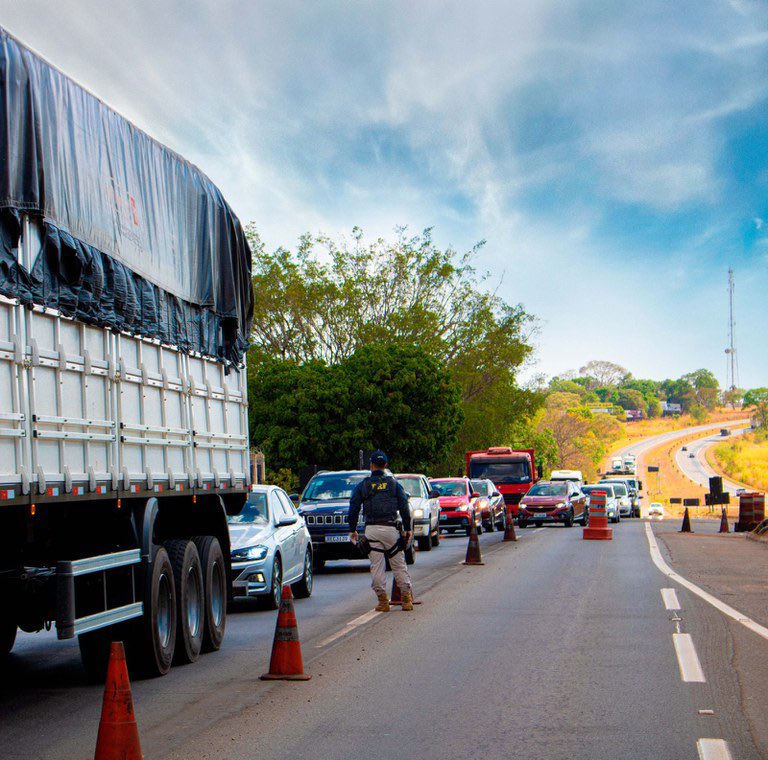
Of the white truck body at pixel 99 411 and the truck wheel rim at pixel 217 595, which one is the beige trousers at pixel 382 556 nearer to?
the white truck body at pixel 99 411

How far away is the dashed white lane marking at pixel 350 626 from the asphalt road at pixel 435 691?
4cm

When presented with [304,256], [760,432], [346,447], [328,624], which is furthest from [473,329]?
[760,432]

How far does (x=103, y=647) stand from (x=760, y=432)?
18040cm

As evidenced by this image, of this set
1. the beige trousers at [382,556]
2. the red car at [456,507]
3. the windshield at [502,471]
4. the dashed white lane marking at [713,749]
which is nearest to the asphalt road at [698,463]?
the windshield at [502,471]

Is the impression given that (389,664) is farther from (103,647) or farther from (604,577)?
(604,577)

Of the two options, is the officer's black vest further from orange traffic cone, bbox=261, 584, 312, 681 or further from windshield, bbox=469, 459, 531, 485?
windshield, bbox=469, 459, 531, 485

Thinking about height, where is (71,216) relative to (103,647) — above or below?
above

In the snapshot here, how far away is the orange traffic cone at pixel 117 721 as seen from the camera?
5.36m

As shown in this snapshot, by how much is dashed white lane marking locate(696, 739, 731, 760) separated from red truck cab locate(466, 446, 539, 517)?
41447mm

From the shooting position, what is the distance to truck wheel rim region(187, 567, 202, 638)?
10.1 metres

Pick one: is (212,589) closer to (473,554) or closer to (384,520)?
(384,520)

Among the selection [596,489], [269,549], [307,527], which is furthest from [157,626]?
[596,489]

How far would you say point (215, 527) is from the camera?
11234 millimetres

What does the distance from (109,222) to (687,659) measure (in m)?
6.02
